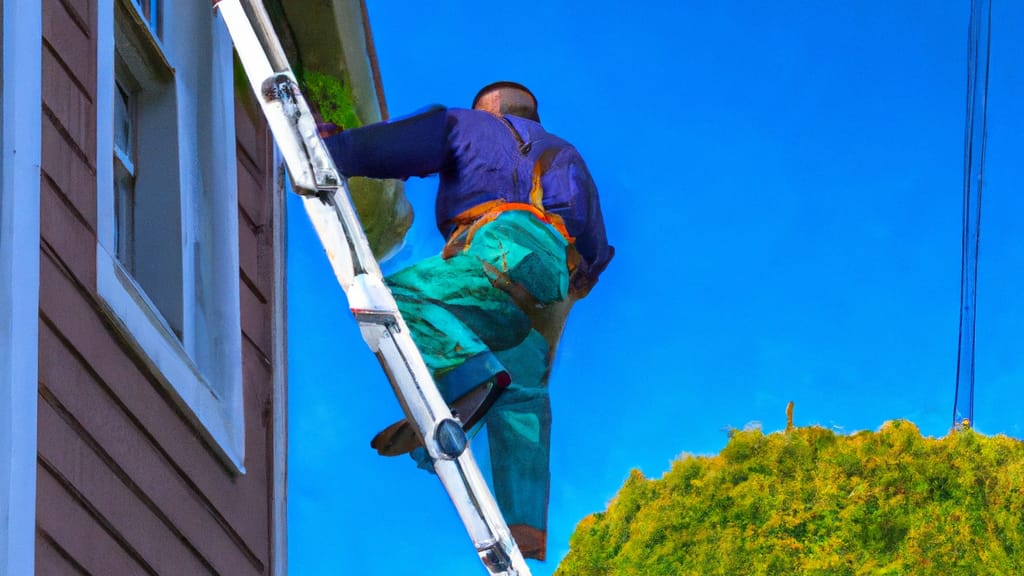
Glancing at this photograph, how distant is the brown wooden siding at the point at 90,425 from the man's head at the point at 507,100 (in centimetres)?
134

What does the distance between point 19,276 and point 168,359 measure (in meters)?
0.86

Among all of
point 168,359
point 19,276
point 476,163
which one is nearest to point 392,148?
point 476,163

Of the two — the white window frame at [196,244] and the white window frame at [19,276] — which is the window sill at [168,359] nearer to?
the white window frame at [196,244]

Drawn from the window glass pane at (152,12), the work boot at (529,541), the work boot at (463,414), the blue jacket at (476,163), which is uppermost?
the window glass pane at (152,12)

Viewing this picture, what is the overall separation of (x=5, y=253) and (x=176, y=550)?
1097 mm

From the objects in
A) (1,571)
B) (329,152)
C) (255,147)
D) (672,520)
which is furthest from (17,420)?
(672,520)

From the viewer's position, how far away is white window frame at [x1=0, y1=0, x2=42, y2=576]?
3232 millimetres

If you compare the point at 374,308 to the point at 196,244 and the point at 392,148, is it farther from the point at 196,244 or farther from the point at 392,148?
the point at 196,244

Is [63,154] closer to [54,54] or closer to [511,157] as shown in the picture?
[54,54]

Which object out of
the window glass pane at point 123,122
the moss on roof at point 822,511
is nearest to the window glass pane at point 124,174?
the window glass pane at point 123,122

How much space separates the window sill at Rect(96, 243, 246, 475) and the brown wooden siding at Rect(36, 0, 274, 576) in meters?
0.03

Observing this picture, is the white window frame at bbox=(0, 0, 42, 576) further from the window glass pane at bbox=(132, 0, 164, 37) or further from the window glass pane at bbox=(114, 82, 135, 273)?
the window glass pane at bbox=(132, 0, 164, 37)

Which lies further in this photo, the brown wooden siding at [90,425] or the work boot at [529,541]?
the work boot at [529,541]

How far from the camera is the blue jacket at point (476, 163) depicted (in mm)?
4570
